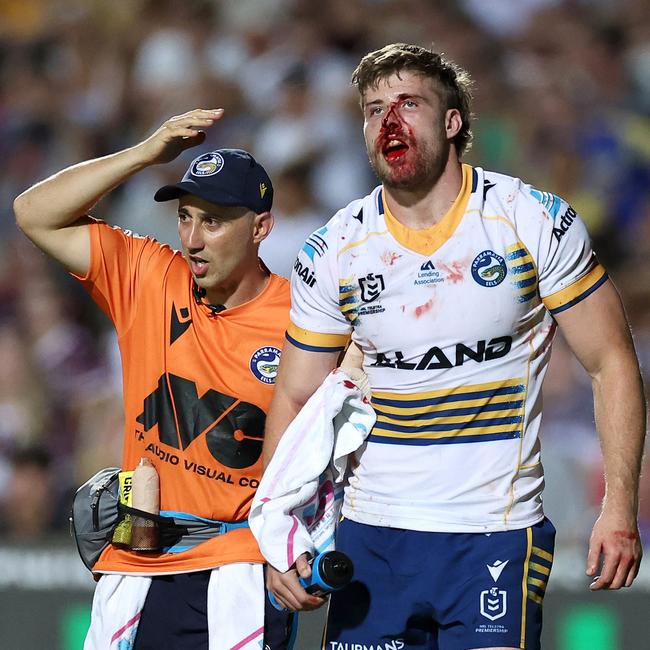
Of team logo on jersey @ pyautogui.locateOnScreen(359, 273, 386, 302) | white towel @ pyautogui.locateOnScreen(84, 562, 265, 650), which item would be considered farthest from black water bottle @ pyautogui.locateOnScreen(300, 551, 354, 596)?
team logo on jersey @ pyautogui.locateOnScreen(359, 273, 386, 302)

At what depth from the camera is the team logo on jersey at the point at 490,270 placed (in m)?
3.59

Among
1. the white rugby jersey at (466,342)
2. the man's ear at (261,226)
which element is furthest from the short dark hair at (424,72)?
the man's ear at (261,226)

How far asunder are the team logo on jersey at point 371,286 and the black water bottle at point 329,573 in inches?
29.6

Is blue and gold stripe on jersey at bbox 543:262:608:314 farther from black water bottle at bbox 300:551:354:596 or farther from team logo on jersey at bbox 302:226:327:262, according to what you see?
black water bottle at bbox 300:551:354:596

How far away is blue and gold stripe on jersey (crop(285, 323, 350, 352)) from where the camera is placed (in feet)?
12.6

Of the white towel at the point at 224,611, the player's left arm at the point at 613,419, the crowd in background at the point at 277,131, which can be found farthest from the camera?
the crowd in background at the point at 277,131

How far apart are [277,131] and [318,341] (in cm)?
532

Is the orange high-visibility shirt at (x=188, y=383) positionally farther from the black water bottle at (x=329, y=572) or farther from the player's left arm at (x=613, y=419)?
the player's left arm at (x=613, y=419)

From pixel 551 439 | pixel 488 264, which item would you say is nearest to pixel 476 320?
pixel 488 264

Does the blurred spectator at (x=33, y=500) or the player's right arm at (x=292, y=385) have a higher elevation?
the player's right arm at (x=292, y=385)

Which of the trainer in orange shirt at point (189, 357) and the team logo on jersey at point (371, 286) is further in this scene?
the trainer in orange shirt at point (189, 357)

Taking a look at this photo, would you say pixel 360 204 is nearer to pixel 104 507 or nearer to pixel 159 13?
pixel 104 507

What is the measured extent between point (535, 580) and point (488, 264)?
92 cm

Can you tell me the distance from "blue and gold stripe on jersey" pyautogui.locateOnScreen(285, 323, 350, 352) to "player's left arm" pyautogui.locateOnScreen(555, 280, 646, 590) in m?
0.67
